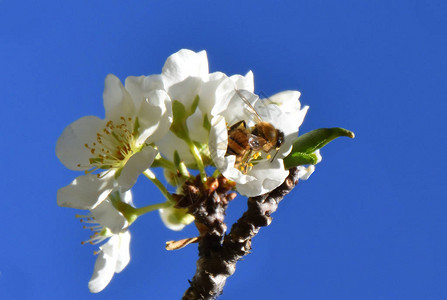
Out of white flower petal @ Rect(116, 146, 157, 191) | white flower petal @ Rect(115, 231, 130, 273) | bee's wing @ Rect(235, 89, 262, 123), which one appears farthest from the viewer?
white flower petal @ Rect(115, 231, 130, 273)

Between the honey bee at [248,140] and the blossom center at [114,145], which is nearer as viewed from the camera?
the honey bee at [248,140]

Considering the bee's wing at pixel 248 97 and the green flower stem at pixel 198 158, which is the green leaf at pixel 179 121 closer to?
Answer: the green flower stem at pixel 198 158

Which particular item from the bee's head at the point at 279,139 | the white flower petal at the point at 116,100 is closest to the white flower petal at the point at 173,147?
the white flower petal at the point at 116,100

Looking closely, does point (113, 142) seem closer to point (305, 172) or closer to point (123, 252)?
point (123, 252)

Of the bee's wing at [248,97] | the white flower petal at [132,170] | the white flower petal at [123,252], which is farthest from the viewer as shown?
the white flower petal at [123,252]

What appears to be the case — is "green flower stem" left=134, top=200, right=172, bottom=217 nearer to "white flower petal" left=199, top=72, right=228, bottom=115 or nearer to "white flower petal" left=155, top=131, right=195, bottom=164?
"white flower petal" left=155, top=131, right=195, bottom=164

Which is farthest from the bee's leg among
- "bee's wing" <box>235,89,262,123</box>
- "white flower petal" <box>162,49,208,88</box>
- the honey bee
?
"white flower petal" <box>162,49,208,88</box>
